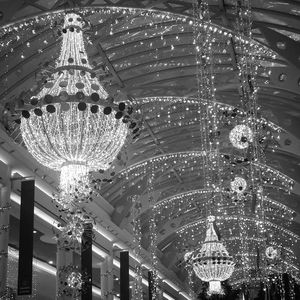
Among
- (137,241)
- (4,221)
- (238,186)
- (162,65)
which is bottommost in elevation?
(4,221)

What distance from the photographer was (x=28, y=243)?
17.3 m

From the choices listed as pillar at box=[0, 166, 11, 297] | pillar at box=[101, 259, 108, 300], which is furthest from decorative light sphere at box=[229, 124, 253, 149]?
pillar at box=[101, 259, 108, 300]

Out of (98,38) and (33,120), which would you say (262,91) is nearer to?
(98,38)

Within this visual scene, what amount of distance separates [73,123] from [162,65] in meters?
14.6

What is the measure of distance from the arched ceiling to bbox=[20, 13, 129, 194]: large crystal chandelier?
0.94 feet

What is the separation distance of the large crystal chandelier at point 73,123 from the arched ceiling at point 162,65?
29cm

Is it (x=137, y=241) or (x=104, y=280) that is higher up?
(x=137, y=241)

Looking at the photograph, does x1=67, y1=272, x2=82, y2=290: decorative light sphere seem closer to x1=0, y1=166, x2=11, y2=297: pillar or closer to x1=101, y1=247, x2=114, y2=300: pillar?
x1=0, y1=166, x2=11, y2=297: pillar

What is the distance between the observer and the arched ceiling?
16438 mm

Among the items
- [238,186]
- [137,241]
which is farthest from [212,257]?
[137,241]

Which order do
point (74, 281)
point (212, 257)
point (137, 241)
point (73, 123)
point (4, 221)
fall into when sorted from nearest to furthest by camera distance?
point (73, 123), point (212, 257), point (4, 221), point (74, 281), point (137, 241)

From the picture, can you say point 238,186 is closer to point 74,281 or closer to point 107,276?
point 74,281

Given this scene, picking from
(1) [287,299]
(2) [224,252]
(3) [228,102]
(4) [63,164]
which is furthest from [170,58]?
(1) [287,299]

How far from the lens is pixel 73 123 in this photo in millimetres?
7188
